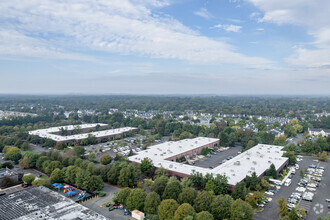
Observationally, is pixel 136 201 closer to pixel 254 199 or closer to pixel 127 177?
pixel 127 177

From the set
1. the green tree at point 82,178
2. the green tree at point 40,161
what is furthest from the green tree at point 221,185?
the green tree at point 40,161

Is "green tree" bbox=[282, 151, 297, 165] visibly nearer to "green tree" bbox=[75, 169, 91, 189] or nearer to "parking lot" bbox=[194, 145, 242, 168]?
"parking lot" bbox=[194, 145, 242, 168]

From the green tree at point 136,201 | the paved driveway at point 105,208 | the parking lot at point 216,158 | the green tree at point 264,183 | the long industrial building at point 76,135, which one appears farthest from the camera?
the long industrial building at point 76,135

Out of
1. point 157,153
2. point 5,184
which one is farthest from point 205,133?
point 5,184

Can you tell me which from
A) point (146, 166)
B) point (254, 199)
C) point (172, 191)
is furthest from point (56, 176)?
point (254, 199)

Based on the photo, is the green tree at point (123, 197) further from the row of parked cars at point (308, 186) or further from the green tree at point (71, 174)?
the row of parked cars at point (308, 186)

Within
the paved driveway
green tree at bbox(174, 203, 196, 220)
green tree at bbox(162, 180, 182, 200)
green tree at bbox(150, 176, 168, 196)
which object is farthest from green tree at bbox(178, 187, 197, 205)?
the paved driveway

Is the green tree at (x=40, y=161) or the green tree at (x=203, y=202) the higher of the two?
the green tree at (x=203, y=202)

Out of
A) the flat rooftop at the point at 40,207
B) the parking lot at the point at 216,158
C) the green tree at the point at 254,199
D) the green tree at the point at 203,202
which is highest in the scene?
the green tree at the point at 203,202
